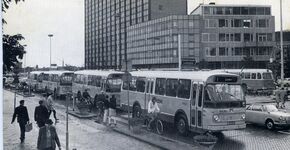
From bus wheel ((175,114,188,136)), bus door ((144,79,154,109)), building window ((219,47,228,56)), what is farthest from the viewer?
building window ((219,47,228,56))

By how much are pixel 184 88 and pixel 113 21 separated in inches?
4450

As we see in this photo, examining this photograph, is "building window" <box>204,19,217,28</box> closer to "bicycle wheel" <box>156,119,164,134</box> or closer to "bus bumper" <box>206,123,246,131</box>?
"bicycle wheel" <box>156,119,164,134</box>

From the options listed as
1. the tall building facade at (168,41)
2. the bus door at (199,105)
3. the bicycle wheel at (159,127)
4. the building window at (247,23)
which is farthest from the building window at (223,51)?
the bus door at (199,105)

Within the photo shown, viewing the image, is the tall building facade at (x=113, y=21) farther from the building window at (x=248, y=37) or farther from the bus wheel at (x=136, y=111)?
the bus wheel at (x=136, y=111)

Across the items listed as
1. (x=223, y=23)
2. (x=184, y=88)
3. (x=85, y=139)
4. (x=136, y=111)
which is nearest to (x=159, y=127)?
(x=184, y=88)

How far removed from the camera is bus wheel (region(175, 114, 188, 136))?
17.7 metres

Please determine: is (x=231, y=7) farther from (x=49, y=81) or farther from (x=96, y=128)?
(x=96, y=128)

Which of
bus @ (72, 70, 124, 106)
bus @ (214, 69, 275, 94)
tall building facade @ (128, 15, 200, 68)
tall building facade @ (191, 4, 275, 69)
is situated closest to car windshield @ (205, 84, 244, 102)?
bus @ (72, 70, 124, 106)

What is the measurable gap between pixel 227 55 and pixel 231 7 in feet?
32.7

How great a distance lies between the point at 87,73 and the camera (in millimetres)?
34219

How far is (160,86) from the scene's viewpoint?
67.6 ft

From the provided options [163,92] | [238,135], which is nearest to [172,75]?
[163,92]

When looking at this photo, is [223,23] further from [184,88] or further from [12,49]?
[12,49]

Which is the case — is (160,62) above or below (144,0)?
below
